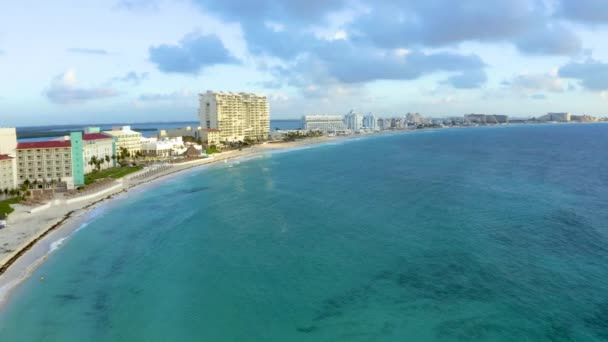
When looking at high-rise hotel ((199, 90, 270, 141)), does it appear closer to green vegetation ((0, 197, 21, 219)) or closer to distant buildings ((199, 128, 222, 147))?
distant buildings ((199, 128, 222, 147))

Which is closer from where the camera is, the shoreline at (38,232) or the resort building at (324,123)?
the shoreline at (38,232)

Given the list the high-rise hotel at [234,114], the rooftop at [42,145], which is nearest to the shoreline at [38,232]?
the rooftop at [42,145]

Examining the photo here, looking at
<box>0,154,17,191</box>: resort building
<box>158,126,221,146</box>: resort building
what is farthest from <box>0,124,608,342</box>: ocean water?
<box>158,126,221,146</box>: resort building

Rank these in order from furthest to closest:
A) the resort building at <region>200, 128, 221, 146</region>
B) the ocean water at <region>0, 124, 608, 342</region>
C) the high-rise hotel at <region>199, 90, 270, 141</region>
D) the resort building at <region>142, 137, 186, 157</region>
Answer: the high-rise hotel at <region>199, 90, 270, 141</region>
the resort building at <region>200, 128, 221, 146</region>
the resort building at <region>142, 137, 186, 157</region>
the ocean water at <region>0, 124, 608, 342</region>

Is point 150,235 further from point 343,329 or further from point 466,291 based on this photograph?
point 466,291

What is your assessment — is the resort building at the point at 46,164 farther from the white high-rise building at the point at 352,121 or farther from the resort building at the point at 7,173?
the white high-rise building at the point at 352,121

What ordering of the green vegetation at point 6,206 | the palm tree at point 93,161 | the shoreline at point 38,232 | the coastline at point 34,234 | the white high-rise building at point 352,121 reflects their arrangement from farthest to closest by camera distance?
the white high-rise building at point 352,121 < the palm tree at point 93,161 < the green vegetation at point 6,206 < the coastline at point 34,234 < the shoreline at point 38,232

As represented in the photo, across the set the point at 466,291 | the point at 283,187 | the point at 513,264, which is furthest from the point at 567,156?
the point at 466,291
